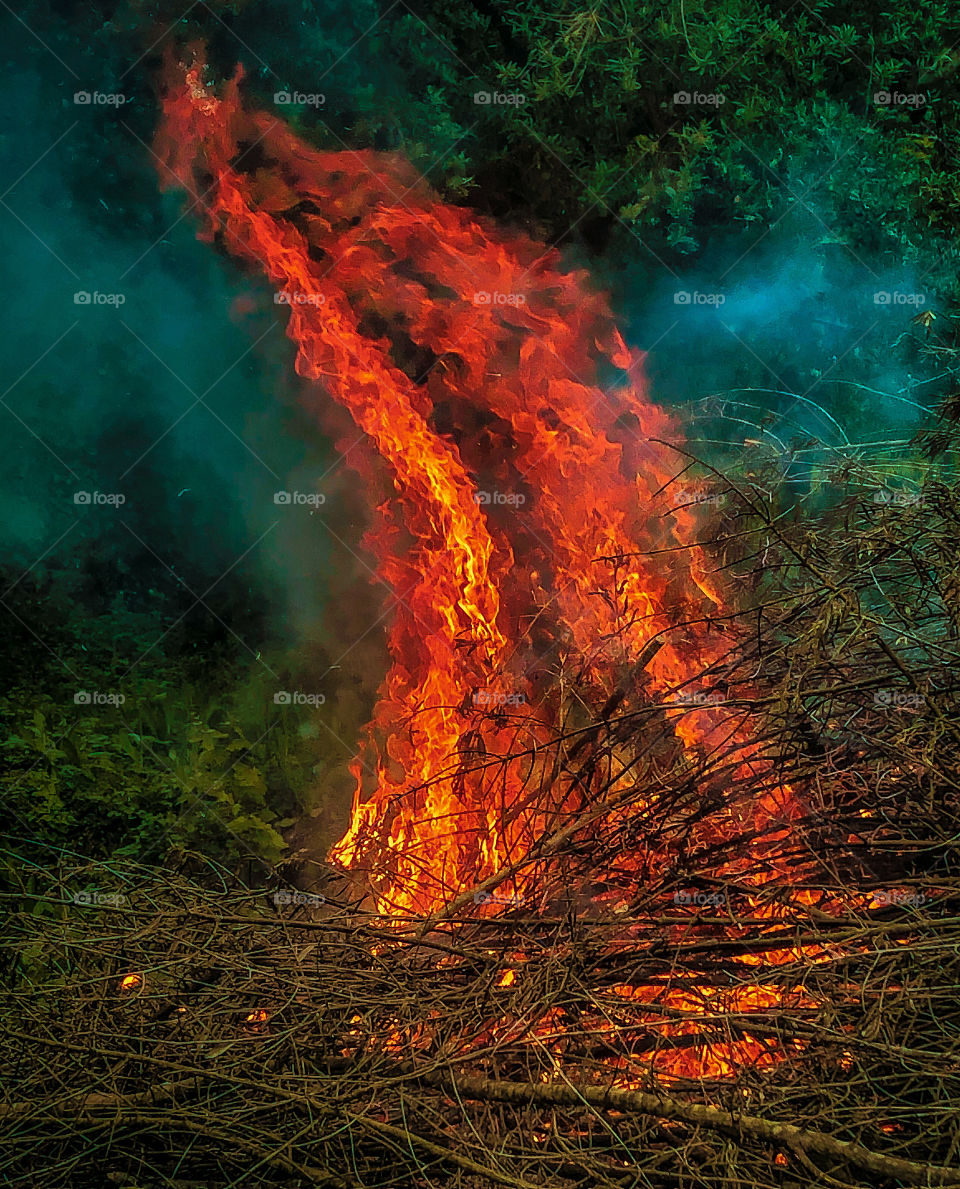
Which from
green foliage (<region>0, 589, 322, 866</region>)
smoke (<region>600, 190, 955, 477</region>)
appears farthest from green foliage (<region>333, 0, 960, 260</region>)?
green foliage (<region>0, 589, 322, 866</region>)

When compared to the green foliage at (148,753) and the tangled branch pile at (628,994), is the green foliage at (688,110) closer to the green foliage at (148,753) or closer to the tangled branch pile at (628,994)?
the green foliage at (148,753)

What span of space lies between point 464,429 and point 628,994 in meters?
4.29

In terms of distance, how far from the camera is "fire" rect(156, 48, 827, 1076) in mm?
5816

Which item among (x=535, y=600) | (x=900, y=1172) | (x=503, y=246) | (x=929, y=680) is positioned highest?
(x=503, y=246)

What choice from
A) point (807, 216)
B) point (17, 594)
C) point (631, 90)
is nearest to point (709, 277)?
point (807, 216)

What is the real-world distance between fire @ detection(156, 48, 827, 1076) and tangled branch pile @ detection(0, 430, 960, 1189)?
160 centimetres

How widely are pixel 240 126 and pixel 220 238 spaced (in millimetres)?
1633

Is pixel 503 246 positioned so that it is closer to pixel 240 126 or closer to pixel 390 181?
pixel 390 181

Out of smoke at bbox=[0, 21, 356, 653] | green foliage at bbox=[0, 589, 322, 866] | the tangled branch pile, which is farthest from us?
smoke at bbox=[0, 21, 356, 653]

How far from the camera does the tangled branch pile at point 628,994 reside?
2.67 metres

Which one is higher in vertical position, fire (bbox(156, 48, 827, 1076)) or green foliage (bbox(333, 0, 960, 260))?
green foliage (bbox(333, 0, 960, 260))

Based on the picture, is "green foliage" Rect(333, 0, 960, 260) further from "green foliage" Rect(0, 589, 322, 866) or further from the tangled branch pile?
the tangled branch pile

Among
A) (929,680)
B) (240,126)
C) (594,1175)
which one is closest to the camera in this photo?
(594,1175)

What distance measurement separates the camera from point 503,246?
→ 724cm
